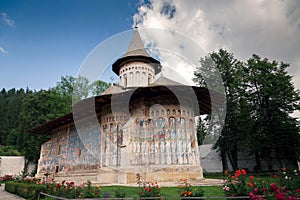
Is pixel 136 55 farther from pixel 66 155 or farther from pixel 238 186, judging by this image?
pixel 238 186

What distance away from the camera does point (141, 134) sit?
12.1 metres

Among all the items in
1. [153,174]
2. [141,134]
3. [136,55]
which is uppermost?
[136,55]

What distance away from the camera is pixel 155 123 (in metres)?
12.2

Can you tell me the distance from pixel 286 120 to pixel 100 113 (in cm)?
1432

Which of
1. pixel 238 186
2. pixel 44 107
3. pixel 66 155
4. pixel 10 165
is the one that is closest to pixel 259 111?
pixel 238 186

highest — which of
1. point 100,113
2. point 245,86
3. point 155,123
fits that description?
point 245,86

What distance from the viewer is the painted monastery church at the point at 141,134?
37.7 ft

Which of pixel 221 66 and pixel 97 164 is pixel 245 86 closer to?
pixel 221 66

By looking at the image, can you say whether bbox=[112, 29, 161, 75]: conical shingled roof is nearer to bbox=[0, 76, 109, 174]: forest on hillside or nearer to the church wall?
the church wall

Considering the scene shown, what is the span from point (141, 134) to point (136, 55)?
683cm

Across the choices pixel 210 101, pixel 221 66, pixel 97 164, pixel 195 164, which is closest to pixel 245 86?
pixel 221 66

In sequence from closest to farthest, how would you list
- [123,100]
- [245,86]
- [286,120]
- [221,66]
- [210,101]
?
[123,100]
[210,101]
[286,120]
[245,86]
[221,66]

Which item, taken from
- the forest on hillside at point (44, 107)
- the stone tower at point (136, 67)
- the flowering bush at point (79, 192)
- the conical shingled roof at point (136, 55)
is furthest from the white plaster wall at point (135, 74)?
the flowering bush at point (79, 192)

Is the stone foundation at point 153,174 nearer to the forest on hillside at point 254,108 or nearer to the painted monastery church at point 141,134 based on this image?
the painted monastery church at point 141,134
